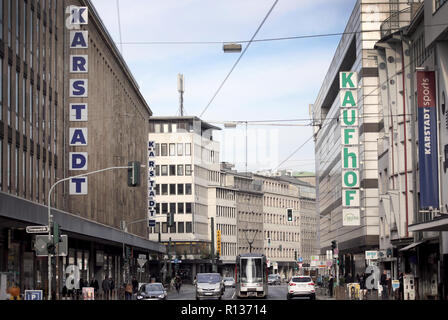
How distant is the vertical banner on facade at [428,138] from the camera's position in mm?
40844

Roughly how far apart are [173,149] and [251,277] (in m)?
94.6

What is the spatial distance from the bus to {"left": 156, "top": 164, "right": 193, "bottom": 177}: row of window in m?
92.9

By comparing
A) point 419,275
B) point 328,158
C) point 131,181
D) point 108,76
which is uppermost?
point 108,76

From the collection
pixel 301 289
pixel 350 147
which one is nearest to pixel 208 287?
pixel 301 289

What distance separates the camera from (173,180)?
149750 millimetres

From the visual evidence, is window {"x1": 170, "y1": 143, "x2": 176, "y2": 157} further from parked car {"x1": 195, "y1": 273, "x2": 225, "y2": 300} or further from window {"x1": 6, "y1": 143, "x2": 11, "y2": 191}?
window {"x1": 6, "y1": 143, "x2": 11, "y2": 191}

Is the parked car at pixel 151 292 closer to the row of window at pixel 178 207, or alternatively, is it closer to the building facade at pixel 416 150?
the building facade at pixel 416 150

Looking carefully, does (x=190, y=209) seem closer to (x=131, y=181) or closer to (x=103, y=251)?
(x=103, y=251)

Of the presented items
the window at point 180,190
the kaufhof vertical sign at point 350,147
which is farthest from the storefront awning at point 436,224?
the window at point 180,190

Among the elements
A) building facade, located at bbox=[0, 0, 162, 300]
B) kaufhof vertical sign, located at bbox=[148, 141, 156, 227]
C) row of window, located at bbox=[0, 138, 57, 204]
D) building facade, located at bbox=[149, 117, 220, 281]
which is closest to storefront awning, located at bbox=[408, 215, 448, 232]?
building facade, located at bbox=[0, 0, 162, 300]

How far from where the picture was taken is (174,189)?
490ft

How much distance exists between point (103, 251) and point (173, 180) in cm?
7239
